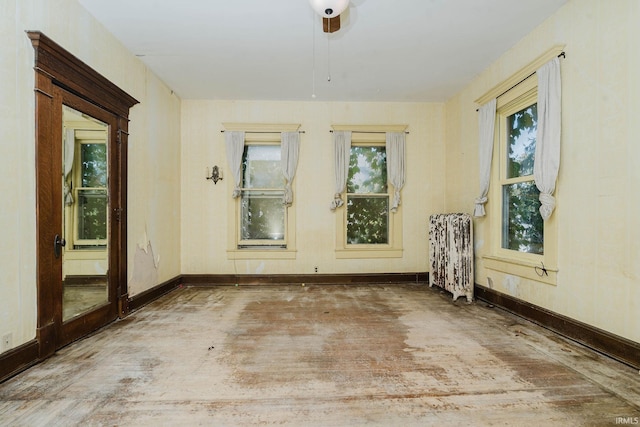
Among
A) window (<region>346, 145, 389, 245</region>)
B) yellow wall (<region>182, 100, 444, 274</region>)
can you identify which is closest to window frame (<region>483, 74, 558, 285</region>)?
yellow wall (<region>182, 100, 444, 274</region>)

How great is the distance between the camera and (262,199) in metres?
5.13

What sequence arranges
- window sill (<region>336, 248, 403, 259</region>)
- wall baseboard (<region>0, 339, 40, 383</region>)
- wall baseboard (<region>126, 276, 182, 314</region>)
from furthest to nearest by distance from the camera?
window sill (<region>336, 248, 403, 259</region>) → wall baseboard (<region>126, 276, 182, 314</region>) → wall baseboard (<region>0, 339, 40, 383</region>)

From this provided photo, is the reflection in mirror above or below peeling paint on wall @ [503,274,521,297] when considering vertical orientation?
above

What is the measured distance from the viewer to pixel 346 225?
5133 mm

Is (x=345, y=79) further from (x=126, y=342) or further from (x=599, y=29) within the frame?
(x=126, y=342)

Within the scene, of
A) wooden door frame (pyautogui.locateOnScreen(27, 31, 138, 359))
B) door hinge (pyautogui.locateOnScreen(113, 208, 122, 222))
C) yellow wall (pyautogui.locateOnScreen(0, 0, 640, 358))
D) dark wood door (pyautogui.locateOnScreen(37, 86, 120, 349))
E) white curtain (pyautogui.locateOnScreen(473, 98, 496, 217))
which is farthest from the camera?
white curtain (pyautogui.locateOnScreen(473, 98, 496, 217))

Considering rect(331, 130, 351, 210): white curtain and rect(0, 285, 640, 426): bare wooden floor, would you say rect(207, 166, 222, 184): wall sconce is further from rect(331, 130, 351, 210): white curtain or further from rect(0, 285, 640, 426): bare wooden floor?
rect(0, 285, 640, 426): bare wooden floor

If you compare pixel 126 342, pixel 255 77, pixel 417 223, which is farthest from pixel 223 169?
pixel 417 223

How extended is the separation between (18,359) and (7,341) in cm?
17

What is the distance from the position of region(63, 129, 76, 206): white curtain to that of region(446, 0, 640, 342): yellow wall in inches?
179

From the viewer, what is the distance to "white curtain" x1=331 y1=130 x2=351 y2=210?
497 cm

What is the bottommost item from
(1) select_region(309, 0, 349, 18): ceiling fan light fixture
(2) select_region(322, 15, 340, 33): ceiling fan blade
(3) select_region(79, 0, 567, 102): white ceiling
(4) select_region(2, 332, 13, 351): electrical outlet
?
(4) select_region(2, 332, 13, 351): electrical outlet

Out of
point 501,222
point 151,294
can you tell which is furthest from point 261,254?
point 501,222

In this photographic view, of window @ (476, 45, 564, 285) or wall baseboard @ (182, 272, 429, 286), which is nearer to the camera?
window @ (476, 45, 564, 285)
